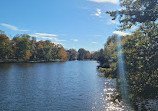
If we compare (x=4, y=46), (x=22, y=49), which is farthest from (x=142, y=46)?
(x=22, y=49)

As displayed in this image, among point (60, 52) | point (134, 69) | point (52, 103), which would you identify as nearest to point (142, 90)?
point (134, 69)

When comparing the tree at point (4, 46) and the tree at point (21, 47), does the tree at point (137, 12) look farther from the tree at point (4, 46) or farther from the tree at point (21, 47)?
the tree at point (21, 47)

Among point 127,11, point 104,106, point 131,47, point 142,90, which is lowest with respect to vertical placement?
point 104,106

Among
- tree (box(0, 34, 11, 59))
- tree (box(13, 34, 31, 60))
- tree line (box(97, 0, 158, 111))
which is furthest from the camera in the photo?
tree (box(13, 34, 31, 60))

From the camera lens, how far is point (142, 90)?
32.9ft

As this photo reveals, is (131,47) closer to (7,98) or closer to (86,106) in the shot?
(86,106)

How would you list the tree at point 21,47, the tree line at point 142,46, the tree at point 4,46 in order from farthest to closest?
the tree at point 21,47
the tree at point 4,46
the tree line at point 142,46

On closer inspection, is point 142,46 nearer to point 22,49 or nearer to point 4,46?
point 4,46

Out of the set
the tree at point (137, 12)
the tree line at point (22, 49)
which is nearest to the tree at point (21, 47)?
the tree line at point (22, 49)

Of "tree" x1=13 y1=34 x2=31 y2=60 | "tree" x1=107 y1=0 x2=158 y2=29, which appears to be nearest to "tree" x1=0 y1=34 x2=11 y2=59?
"tree" x1=13 y1=34 x2=31 y2=60

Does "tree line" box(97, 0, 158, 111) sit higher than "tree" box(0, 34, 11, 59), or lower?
lower

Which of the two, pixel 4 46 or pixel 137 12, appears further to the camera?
pixel 4 46

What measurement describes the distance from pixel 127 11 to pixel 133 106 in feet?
48.6

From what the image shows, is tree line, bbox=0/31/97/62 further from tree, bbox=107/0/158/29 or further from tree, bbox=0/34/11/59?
tree, bbox=107/0/158/29
